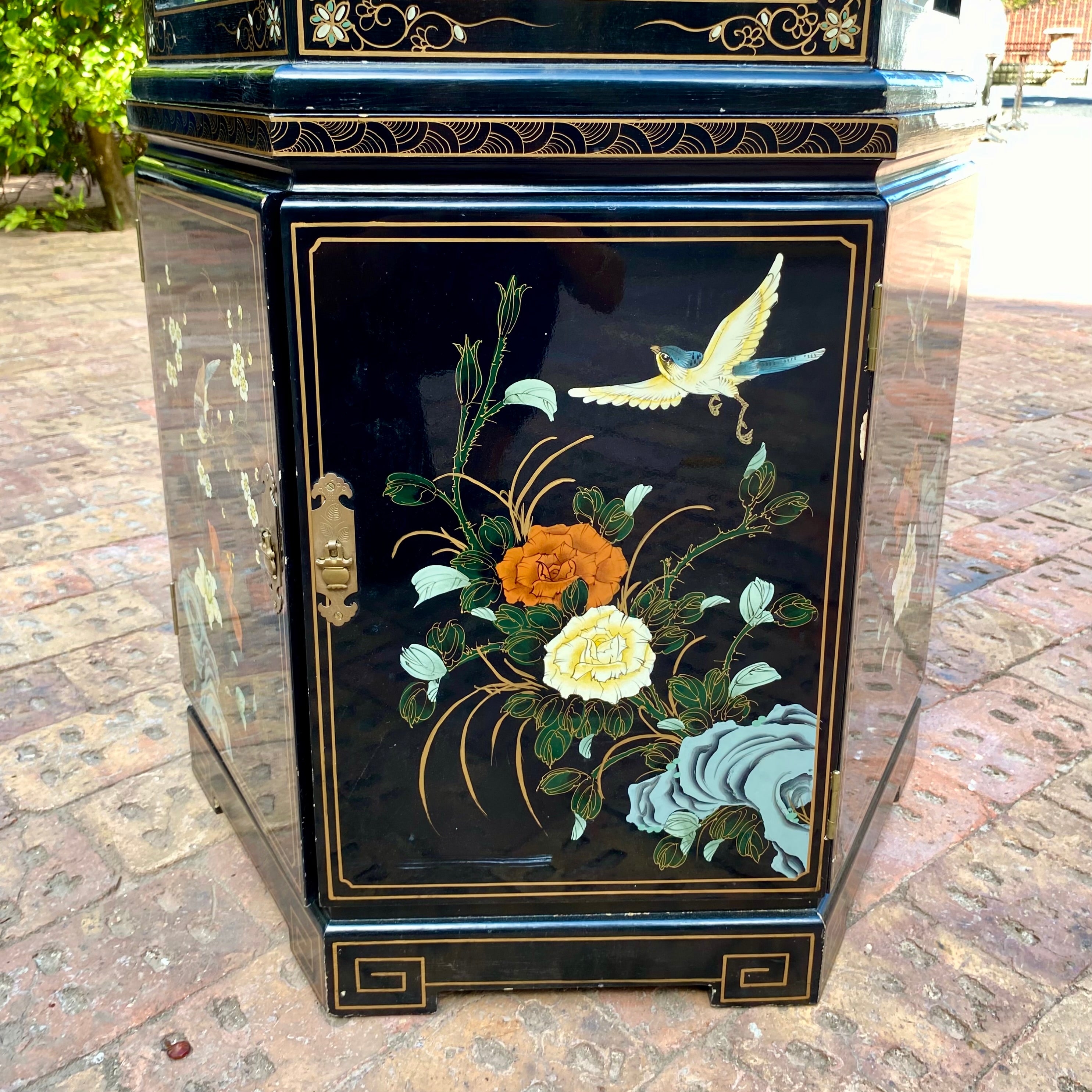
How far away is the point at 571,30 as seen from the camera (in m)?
1.41

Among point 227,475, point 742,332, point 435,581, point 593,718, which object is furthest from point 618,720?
point 227,475

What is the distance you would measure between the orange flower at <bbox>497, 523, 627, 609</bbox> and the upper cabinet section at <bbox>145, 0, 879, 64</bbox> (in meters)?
0.61

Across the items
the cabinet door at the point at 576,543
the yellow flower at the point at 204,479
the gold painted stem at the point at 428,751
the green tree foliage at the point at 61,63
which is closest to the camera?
the cabinet door at the point at 576,543

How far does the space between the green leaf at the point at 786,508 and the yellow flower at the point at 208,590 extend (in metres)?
0.99

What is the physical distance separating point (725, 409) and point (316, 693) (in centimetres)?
70

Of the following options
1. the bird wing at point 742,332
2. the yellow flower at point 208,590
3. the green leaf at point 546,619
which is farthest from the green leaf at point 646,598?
the yellow flower at point 208,590

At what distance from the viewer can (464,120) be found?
4.56ft

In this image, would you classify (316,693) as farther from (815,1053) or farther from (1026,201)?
(1026,201)

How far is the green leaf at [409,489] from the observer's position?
156cm

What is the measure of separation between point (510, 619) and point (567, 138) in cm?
65

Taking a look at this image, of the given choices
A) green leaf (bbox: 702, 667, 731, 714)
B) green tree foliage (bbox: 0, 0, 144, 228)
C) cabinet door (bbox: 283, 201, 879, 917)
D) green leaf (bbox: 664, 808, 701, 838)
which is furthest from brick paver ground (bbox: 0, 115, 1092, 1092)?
green tree foliage (bbox: 0, 0, 144, 228)

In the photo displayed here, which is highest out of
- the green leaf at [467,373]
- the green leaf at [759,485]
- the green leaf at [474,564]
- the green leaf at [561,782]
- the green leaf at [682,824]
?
the green leaf at [467,373]

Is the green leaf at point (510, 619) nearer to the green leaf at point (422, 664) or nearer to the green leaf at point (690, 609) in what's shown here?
the green leaf at point (422, 664)

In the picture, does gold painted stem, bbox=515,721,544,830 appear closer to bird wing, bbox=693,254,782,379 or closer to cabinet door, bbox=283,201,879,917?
cabinet door, bbox=283,201,879,917
